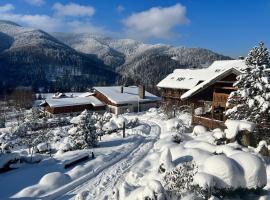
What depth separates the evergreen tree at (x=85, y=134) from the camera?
27.9m

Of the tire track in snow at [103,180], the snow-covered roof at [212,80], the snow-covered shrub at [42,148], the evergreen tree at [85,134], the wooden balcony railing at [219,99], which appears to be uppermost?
the snow-covered roof at [212,80]

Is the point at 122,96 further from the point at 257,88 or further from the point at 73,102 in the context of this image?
the point at 257,88

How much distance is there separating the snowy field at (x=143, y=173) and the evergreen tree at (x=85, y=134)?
1050mm

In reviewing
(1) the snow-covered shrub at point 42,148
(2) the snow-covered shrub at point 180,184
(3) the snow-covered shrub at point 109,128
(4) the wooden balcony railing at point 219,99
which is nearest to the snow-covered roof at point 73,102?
(3) the snow-covered shrub at point 109,128

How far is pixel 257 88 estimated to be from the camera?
19.8m

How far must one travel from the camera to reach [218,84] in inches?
1166

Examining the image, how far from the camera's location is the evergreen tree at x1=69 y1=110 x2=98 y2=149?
27.9 meters

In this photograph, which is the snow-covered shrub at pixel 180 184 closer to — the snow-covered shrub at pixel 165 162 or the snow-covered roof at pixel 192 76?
the snow-covered shrub at pixel 165 162

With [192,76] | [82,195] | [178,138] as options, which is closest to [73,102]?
[192,76]

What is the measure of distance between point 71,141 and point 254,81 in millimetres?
16895

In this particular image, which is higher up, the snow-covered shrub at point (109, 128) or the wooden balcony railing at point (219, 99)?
the wooden balcony railing at point (219, 99)

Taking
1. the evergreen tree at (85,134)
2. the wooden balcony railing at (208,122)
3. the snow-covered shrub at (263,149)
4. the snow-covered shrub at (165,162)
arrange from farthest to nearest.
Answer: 1. the evergreen tree at (85,134)
2. the wooden balcony railing at (208,122)
3. the snow-covered shrub at (263,149)
4. the snow-covered shrub at (165,162)

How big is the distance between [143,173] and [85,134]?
995 centimetres

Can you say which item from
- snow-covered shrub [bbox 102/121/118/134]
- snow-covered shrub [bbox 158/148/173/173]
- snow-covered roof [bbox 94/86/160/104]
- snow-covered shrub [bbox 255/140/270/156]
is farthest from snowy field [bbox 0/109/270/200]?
snow-covered roof [bbox 94/86/160/104]
